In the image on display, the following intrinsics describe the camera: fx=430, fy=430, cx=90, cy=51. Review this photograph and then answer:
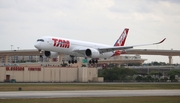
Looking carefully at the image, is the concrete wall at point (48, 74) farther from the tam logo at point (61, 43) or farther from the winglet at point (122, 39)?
the tam logo at point (61, 43)

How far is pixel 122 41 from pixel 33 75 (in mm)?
35854

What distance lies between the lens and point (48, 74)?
124 m

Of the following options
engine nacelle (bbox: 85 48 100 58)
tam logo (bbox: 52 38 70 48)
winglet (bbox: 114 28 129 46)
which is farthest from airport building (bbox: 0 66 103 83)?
tam logo (bbox: 52 38 70 48)

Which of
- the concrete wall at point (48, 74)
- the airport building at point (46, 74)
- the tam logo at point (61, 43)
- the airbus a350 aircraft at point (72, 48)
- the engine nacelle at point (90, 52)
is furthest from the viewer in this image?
the concrete wall at point (48, 74)

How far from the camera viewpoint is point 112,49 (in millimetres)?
85625

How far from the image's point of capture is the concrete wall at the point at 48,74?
118062 mm

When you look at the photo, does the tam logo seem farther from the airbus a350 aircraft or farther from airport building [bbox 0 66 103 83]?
airport building [bbox 0 66 103 83]

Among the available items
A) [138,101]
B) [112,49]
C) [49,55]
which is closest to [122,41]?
[112,49]

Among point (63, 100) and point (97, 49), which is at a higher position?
point (97, 49)

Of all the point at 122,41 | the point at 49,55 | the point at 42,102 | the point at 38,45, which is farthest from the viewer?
the point at 122,41

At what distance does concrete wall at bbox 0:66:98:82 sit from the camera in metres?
118

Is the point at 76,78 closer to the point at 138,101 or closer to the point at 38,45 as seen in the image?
the point at 38,45

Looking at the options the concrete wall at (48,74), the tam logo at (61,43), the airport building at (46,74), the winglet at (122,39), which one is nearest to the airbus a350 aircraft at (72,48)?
the tam logo at (61,43)

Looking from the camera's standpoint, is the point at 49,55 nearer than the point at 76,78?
Yes
